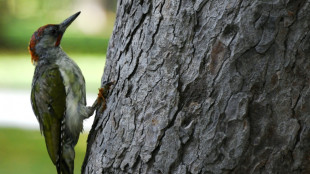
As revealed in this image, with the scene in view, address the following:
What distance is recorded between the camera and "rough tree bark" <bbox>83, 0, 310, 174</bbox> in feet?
9.36

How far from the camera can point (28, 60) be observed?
77.4 ft

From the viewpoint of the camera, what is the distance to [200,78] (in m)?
2.97

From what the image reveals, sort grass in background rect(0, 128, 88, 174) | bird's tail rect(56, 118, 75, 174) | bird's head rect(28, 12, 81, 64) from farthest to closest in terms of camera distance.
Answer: grass in background rect(0, 128, 88, 174), bird's head rect(28, 12, 81, 64), bird's tail rect(56, 118, 75, 174)

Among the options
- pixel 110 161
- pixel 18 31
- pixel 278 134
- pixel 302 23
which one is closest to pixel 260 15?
pixel 302 23

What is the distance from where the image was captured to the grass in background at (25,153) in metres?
9.24

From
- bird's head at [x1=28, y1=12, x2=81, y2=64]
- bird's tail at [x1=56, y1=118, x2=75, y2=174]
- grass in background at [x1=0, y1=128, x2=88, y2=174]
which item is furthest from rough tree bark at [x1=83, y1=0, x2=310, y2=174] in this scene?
grass in background at [x1=0, y1=128, x2=88, y2=174]

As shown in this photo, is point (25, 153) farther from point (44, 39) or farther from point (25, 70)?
point (25, 70)

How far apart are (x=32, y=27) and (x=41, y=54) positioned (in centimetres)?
2569

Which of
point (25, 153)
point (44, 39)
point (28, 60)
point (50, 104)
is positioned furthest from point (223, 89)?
point (28, 60)

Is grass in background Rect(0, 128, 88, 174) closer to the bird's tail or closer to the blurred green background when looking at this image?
the blurred green background

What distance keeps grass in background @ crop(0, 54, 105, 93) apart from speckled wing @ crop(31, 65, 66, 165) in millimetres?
10388

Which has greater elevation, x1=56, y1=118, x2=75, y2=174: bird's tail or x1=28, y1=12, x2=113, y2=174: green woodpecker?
x1=28, y1=12, x2=113, y2=174: green woodpecker

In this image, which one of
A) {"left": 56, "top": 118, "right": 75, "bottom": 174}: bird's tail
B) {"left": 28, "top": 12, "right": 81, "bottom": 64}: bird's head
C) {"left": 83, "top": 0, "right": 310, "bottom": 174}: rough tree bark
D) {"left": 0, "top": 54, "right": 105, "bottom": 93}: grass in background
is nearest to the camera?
{"left": 83, "top": 0, "right": 310, "bottom": 174}: rough tree bark

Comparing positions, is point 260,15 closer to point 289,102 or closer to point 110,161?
point 289,102
